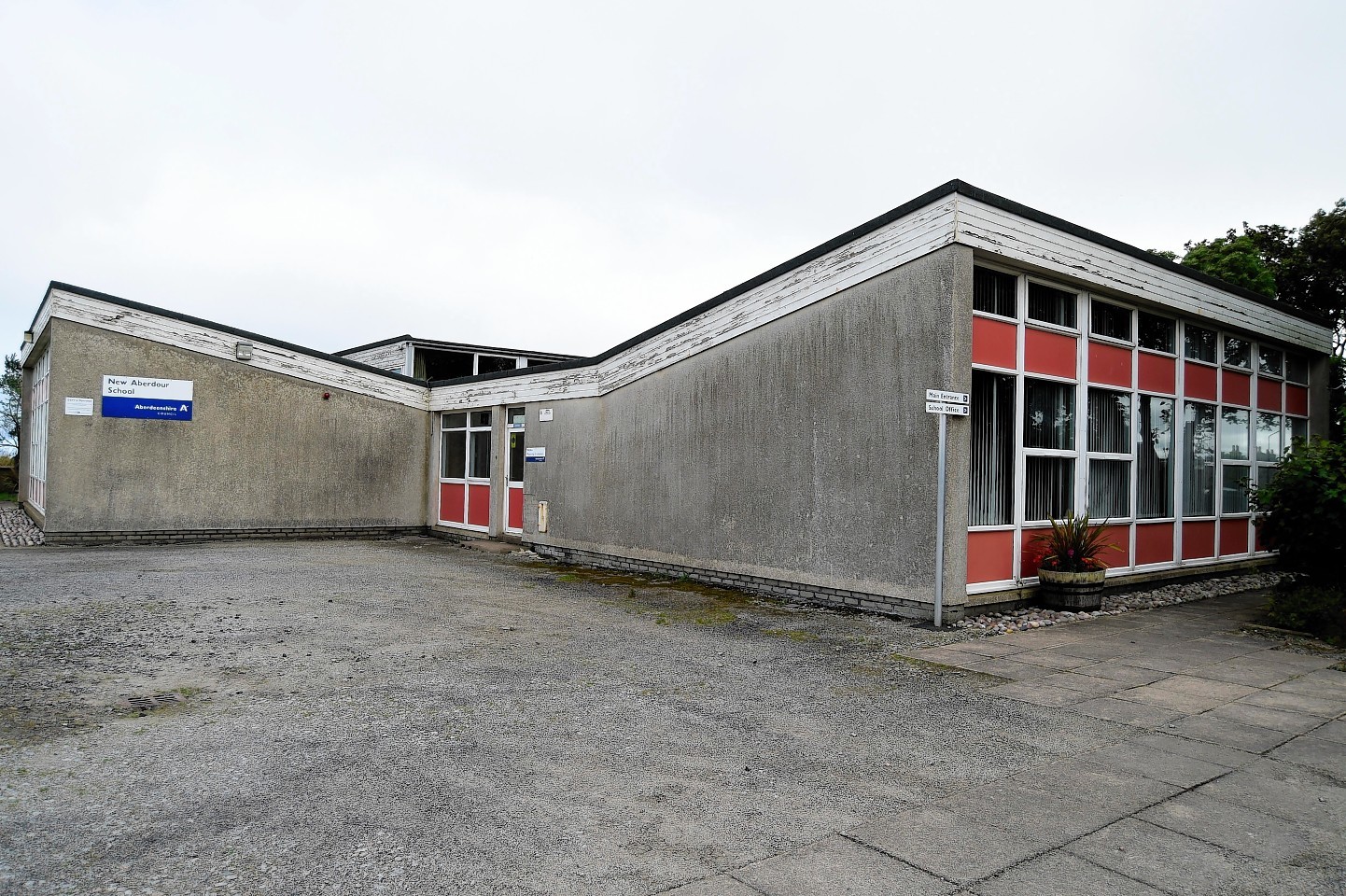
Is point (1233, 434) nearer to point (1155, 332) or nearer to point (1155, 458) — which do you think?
point (1155, 458)

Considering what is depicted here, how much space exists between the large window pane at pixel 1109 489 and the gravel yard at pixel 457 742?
3.32 m

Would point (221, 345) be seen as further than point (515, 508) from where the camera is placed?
No

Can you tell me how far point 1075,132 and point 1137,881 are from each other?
1424 cm

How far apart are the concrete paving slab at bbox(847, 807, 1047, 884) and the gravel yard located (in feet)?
0.46

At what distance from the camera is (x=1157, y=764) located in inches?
175

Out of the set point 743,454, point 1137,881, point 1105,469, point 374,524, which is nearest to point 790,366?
point 743,454

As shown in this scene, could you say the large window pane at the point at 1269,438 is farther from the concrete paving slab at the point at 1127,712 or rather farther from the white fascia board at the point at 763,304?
the concrete paving slab at the point at 1127,712

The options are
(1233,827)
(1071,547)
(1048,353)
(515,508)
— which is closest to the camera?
(1233,827)

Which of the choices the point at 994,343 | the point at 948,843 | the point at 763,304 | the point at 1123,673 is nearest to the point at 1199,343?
the point at 994,343

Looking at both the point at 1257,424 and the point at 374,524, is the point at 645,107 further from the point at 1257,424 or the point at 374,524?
the point at 1257,424

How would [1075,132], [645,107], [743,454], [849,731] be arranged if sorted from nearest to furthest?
[849,731] → [743,454] → [1075,132] → [645,107]

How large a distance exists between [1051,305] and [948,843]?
25.0ft

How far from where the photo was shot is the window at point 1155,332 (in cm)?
1077

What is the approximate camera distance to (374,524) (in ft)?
59.6
